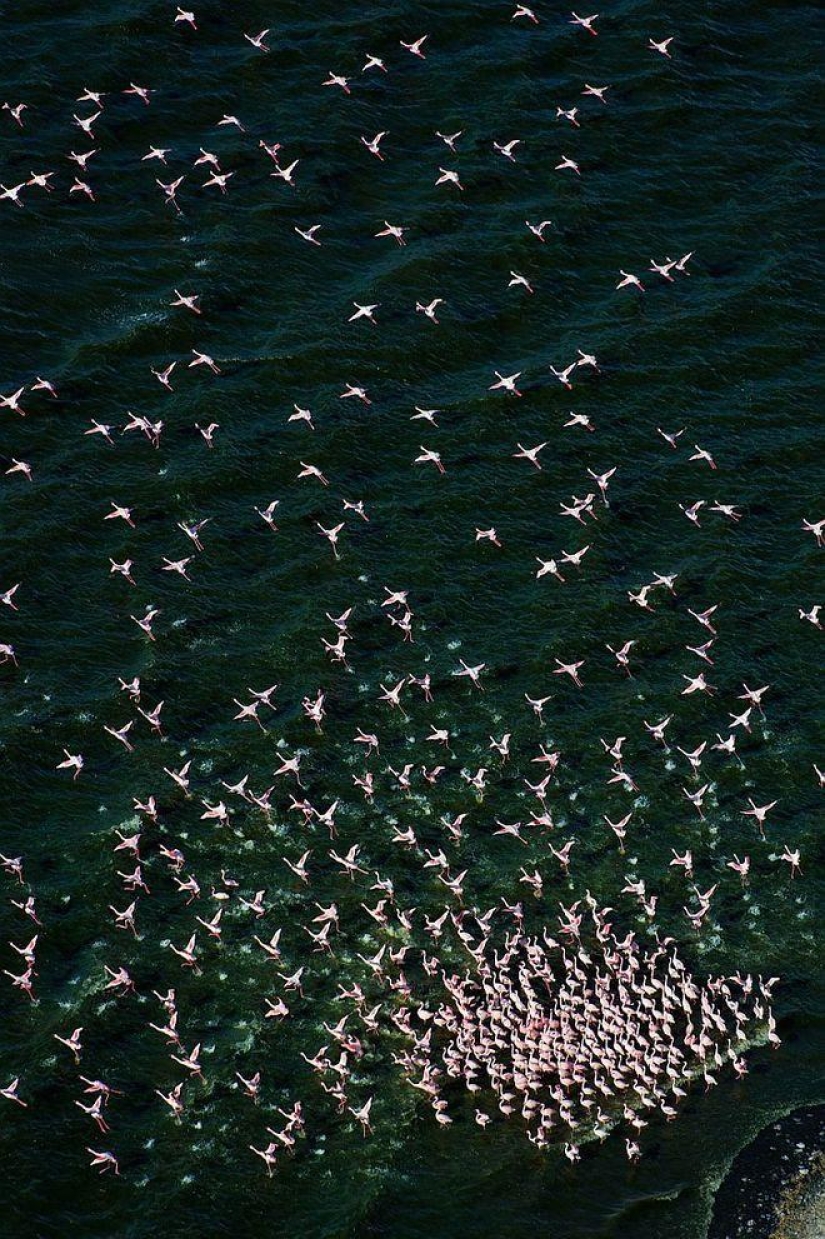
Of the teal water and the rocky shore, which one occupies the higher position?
the teal water

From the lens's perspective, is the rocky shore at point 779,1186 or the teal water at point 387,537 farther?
the teal water at point 387,537

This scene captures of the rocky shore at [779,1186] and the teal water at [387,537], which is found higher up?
the teal water at [387,537]

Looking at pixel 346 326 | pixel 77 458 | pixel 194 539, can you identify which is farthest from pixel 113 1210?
pixel 346 326

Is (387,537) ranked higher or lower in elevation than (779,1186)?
higher

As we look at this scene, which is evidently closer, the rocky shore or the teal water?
the rocky shore

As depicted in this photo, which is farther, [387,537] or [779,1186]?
[387,537]

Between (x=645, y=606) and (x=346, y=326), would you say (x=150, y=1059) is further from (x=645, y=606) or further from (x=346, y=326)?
(x=346, y=326)

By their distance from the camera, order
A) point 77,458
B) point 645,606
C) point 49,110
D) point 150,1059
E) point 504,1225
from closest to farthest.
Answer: point 504,1225 → point 150,1059 → point 645,606 → point 77,458 → point 49,110

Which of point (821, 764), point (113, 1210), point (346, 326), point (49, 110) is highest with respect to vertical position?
point (49, 110)
